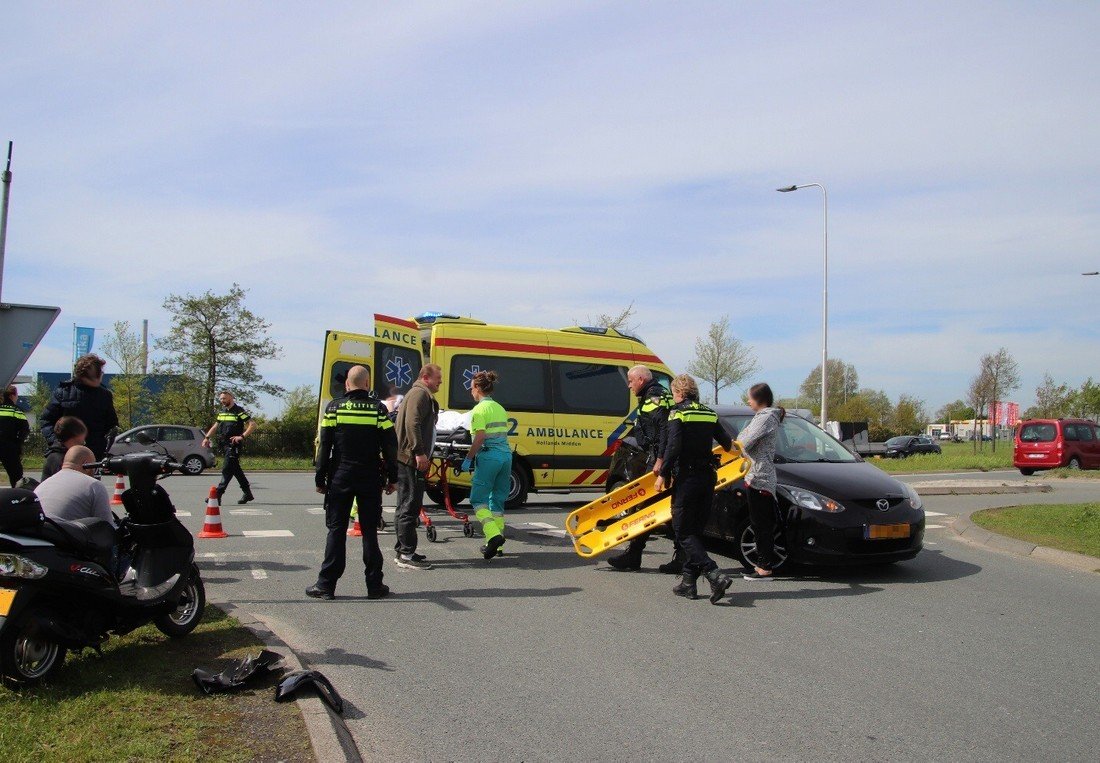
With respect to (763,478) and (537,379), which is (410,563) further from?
(537,379)

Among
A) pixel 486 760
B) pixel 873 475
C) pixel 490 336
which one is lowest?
pixel 486 760

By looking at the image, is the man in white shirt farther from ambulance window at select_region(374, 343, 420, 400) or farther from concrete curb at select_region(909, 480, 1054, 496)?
concrete curb at select_region(909, 480, 1054, 496)

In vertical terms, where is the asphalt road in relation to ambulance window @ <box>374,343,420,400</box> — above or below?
below

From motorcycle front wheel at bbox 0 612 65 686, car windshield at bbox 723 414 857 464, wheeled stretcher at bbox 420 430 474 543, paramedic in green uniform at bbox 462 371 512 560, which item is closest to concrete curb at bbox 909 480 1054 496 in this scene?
A: car windshield at bbox 723 414 857 464

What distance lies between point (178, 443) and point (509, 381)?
16141 millimetres

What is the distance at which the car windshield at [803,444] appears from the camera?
30.5 ft

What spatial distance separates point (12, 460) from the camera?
956 centimetres

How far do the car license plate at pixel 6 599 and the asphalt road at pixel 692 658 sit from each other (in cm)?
170

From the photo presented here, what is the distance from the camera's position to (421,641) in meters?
6.09

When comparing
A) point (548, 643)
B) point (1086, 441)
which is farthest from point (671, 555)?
point (1086, 441)

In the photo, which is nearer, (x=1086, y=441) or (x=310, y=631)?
(x=310, y=631)

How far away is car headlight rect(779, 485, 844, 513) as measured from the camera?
→ 8328 millimetres

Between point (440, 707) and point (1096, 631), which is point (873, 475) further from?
point (440, 707)

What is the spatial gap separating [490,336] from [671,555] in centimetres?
554
